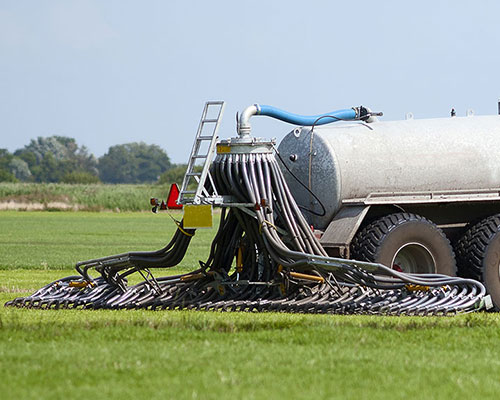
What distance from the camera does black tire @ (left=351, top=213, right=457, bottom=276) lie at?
12438 mm

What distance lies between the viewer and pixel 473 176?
13.3 m

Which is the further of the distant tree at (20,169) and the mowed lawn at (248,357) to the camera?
the distant tree at (20,169)

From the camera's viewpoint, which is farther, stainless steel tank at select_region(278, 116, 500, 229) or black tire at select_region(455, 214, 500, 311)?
black tire at select_region(455, 214, 500, 311)

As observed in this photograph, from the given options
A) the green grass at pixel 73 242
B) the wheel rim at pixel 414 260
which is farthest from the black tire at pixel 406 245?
the green grass at pixel 73 242

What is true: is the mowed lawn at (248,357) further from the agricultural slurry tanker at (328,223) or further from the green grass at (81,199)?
the green grass at (81,199)

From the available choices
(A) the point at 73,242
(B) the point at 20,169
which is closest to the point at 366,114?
(A) the point at 73,242

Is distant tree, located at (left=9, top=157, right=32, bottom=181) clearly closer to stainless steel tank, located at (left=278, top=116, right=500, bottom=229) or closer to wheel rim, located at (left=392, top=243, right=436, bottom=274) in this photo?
stainless steel tank, located at (left=278, top=116, right=500, bottom=229)

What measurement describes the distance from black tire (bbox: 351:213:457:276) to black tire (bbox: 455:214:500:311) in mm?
362

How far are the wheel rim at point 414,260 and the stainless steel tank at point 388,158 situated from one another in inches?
28.9

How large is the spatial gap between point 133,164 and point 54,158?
15.9 metres

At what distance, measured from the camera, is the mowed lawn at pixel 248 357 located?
21.4 feet

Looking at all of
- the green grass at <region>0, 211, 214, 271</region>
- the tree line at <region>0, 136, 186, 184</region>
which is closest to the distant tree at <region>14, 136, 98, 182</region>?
the tree line at <region>0, 136, 186, 184</region>

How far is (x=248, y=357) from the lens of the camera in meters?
7.62

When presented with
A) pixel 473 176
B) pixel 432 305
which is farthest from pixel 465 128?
pixel 432 305
